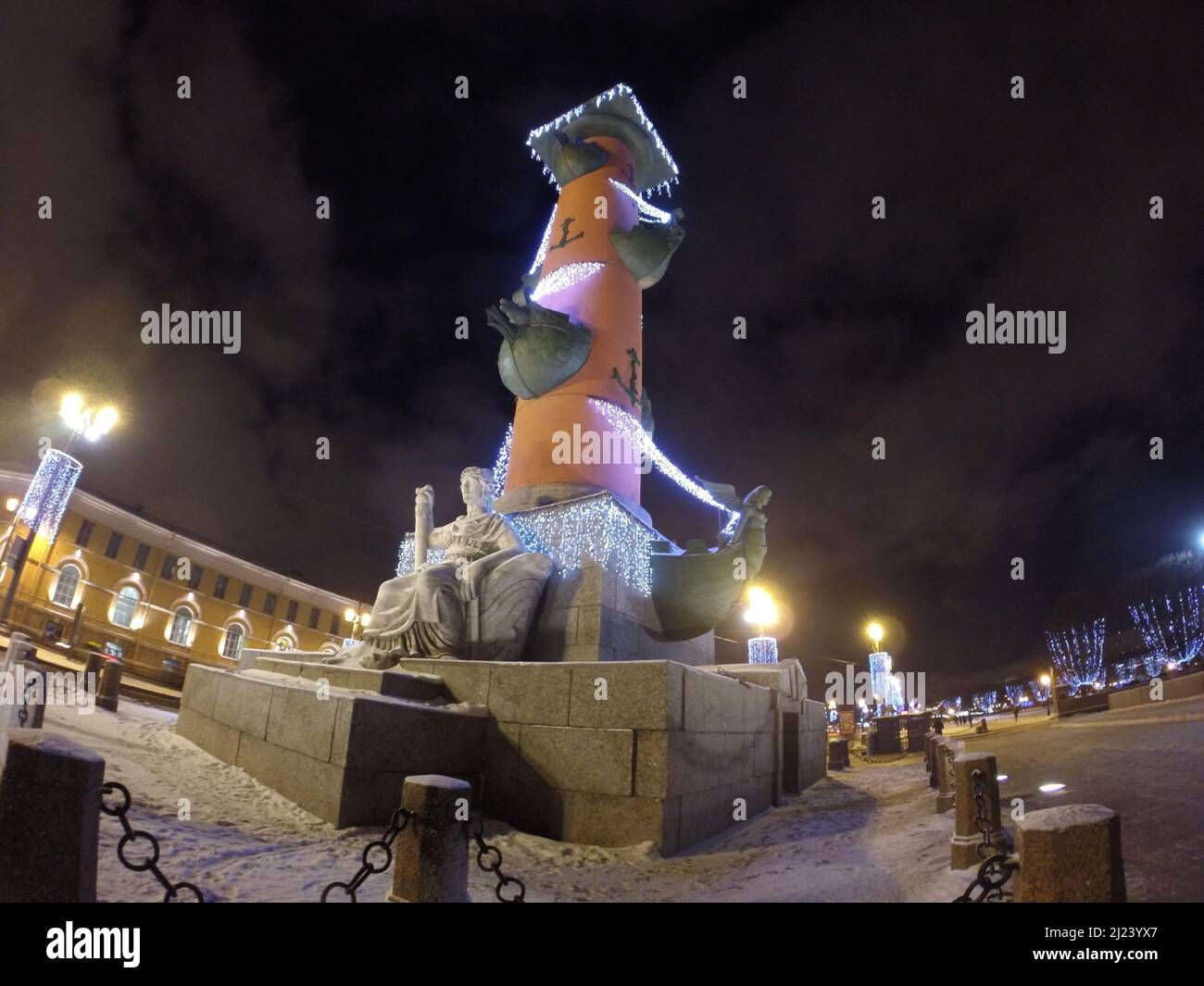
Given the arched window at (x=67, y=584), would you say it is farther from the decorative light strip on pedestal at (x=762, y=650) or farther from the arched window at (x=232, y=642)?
the decorative light strip on pedestal at (x=762, y=650)

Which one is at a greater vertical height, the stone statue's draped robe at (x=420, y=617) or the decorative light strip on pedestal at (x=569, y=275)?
the decorative light strip on pedestal at (x=569, y=275)

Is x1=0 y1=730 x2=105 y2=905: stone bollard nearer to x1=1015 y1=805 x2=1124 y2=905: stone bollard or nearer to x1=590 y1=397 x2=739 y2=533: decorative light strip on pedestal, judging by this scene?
x1=1015 y1=805 x2=1124 y2=905: stone bollard

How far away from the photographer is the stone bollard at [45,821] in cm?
260

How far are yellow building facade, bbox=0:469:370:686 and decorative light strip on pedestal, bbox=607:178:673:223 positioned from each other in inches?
915

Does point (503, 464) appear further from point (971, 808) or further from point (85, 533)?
point (85, 533)

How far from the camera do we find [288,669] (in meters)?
9.35

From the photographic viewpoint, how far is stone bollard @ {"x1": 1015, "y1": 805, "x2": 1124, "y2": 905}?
2637 mm

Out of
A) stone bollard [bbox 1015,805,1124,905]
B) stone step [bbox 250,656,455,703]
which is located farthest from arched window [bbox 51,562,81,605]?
stone bollard [bbox 1015,805,1124,905]

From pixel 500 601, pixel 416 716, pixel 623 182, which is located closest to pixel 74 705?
pixel 500 601

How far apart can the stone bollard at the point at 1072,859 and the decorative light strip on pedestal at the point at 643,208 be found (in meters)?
15.3

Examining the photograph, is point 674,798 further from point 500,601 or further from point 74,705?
point 74,705

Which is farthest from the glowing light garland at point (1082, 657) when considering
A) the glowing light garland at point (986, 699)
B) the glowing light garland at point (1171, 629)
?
the glowing light garland at point (986, 699)

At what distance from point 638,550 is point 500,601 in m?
2.87

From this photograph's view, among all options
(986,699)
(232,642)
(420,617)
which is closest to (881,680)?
(420,617)
